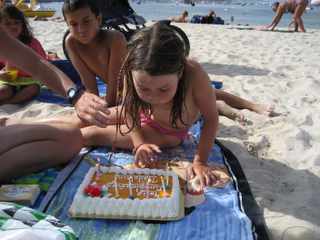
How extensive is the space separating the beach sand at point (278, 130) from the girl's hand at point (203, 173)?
0.21m

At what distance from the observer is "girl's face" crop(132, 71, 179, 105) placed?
1.74 m

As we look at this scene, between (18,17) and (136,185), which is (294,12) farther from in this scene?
(136,185)

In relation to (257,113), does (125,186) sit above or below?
above

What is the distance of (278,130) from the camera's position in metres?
2.62

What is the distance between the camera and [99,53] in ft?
9.43

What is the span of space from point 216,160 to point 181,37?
0.67m

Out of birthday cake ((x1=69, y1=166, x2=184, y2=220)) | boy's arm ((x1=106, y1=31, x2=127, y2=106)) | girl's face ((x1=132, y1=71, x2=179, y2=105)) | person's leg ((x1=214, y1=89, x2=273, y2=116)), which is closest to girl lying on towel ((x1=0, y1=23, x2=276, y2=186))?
girl's face ((x1=132, y1=71, x2=179, y2=105))

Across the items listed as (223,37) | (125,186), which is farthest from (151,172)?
(223,37)

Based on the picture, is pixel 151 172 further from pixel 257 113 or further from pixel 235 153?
pixel 257 113

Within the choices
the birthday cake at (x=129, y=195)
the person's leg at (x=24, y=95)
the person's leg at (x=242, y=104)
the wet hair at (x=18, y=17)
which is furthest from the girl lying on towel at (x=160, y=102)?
the wet hair at (x=18, y=17)

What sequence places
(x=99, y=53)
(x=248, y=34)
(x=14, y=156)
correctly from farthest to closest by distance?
1. (x=248, y=34)
2. (x=99, y=53)
3. (x=14, y=156)

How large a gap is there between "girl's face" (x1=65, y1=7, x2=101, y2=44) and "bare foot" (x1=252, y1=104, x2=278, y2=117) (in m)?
1.28

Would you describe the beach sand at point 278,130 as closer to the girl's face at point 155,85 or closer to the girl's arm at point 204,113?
the girl's arm at point 204,113

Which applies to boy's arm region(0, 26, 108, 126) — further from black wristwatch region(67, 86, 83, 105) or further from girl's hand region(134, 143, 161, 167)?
girl's hand region(134, 143, 161, 167)
